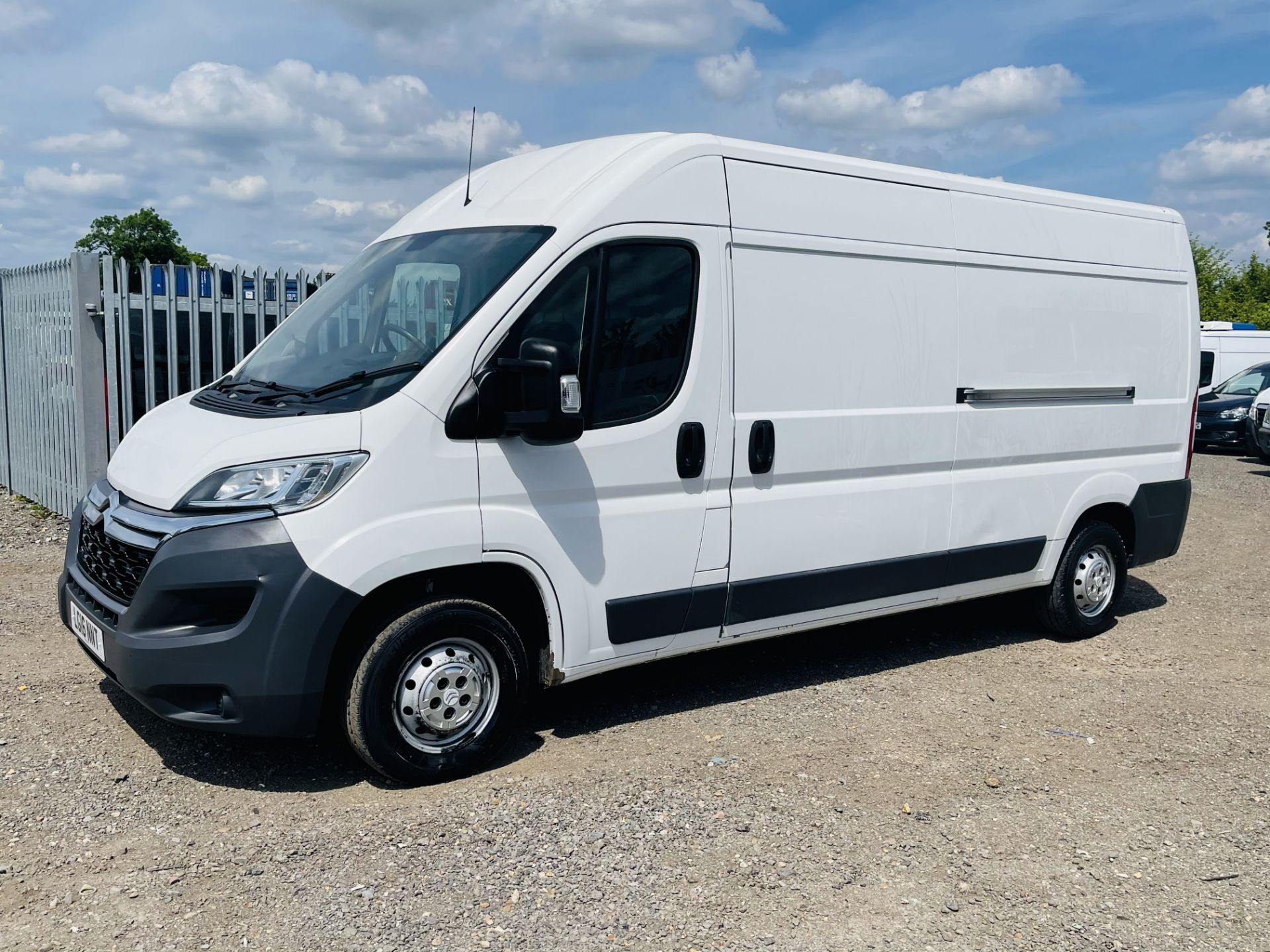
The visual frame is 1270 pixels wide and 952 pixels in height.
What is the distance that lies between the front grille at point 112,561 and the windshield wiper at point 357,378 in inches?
33.9

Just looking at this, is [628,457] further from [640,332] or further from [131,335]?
[131,335]

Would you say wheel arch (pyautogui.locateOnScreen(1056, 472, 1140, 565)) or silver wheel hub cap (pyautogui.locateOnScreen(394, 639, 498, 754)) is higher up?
wheel arch (pyautogui.locateOnScreen(1056, 472, 1140, 565))

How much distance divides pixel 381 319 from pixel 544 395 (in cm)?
100

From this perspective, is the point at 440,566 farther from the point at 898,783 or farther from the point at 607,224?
the point at 898,783

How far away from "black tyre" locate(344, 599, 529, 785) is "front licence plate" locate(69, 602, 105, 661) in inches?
40.3

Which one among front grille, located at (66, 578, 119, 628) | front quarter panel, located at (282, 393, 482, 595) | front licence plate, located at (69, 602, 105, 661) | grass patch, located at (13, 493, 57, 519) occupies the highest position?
front quarter panel, located at (282, 393, 482, 595)

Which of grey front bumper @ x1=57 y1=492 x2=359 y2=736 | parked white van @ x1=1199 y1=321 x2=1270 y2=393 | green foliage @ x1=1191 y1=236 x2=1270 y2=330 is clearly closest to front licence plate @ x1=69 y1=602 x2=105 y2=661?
grey front bumper @ x1=57 y1=492 x2=359 y2=736

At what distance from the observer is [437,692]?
4.41 m

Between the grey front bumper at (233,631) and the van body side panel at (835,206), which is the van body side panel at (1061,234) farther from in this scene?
the grey front bumper at (233,631)

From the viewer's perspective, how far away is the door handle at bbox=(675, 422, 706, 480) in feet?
16.1

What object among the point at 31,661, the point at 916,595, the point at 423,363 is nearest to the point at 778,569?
the point at 916,595

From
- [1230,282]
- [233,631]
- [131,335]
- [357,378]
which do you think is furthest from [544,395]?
[1230,282]

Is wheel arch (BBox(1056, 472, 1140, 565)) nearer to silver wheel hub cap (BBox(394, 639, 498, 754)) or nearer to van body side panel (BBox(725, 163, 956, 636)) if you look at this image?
van body side panel (BBox(725, 163, 956, 636))

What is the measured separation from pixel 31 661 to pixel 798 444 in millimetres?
4144
